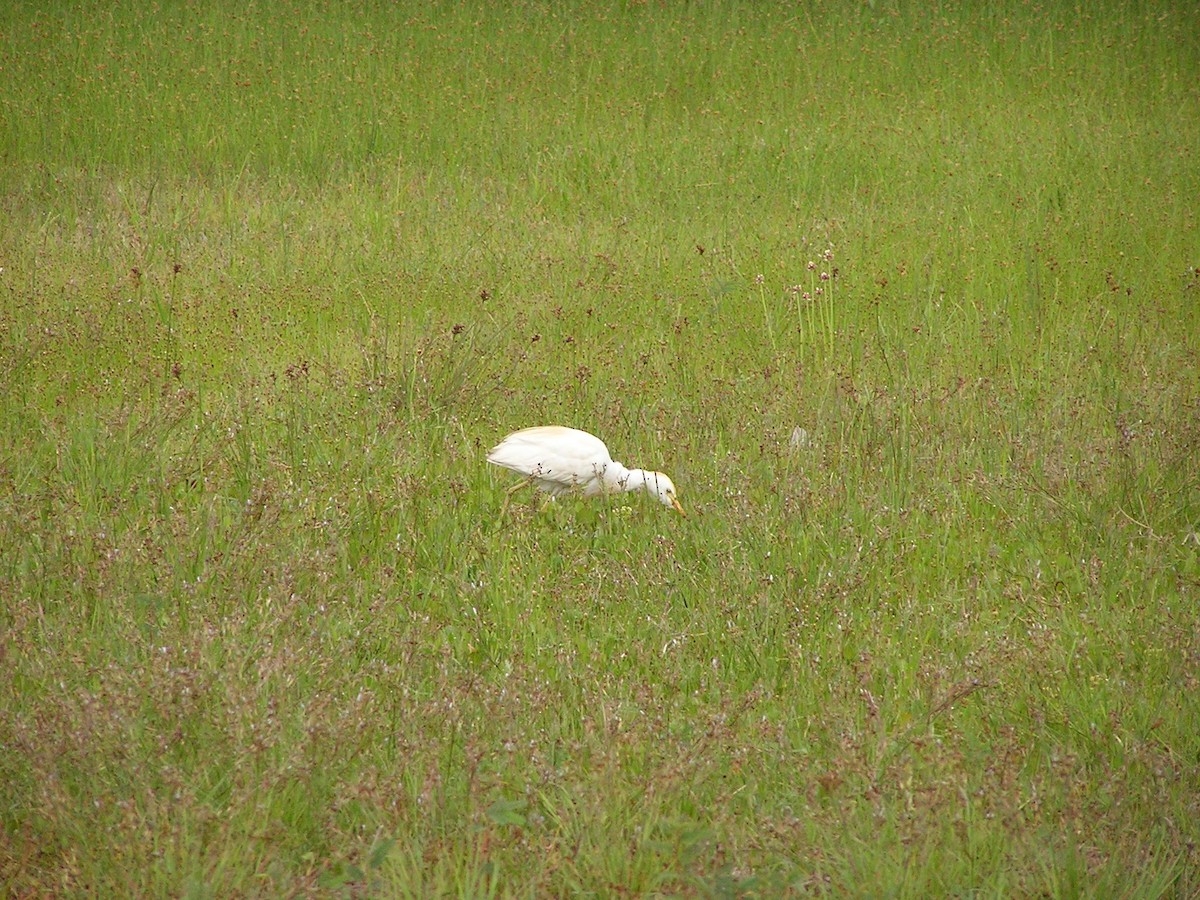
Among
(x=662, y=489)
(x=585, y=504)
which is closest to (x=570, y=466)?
(x=585, y=504)

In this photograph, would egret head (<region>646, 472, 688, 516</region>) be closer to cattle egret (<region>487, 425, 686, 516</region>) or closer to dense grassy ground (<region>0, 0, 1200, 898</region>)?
cattle egret (<region>487, 425, 686, 516</region>)

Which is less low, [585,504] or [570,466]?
[570,466]

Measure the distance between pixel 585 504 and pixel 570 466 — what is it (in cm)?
20

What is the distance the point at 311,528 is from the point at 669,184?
218 inches

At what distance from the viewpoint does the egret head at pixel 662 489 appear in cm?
452

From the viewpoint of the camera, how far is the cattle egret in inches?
176

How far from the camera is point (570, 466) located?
4.49 metres

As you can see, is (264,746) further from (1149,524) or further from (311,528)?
(1149,524)

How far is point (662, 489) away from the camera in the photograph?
178 inches

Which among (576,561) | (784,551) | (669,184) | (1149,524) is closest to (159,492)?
(576,561)

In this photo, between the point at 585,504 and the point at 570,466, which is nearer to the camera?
the point at 570,466

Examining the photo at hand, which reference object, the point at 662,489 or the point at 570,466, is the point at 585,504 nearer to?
the point at 570,466

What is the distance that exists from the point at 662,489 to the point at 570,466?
35 centimetres

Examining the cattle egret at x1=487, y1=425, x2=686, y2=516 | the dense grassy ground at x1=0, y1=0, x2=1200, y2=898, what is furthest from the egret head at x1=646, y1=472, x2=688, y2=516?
the dense grassy ground at x1=0, y1=0, x2=1200, y2=898
